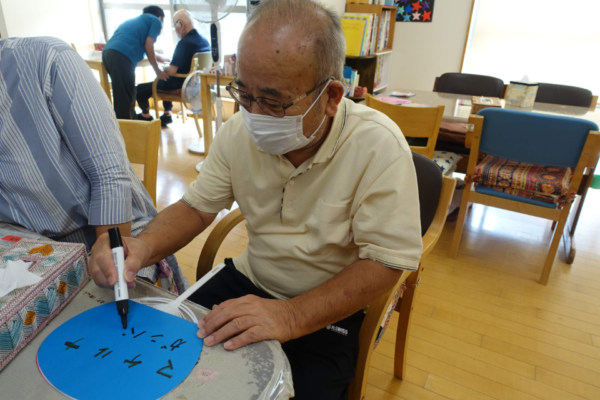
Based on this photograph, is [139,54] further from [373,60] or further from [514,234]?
[514,234]

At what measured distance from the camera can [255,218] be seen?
100 centimetres

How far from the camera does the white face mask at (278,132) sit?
82cm

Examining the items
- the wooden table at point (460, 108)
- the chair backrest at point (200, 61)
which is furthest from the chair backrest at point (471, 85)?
the chair backrest at point (200, 61)

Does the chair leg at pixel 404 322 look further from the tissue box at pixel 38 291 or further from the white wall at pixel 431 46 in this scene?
the white wall at pixel 431 46

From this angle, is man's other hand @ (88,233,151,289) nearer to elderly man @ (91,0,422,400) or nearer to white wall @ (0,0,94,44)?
elderly man @ (91,0,422,400)

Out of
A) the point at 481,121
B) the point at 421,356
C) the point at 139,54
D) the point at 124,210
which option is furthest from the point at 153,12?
the point at 421,356

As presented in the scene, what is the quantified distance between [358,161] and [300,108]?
18 cm

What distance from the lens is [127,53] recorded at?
404 centimetres

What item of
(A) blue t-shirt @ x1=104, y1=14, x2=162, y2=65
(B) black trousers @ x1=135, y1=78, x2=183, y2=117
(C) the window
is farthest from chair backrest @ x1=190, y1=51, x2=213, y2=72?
(C) the window

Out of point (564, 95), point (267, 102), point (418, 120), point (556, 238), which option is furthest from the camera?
point (564, 95)

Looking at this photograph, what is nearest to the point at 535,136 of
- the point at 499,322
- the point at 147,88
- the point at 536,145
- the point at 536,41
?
the point at 536,145

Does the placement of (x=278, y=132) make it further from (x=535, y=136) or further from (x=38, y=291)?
(x=535, y=136)

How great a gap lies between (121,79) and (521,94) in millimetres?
3660

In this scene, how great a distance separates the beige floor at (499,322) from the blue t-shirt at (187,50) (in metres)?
2.57
